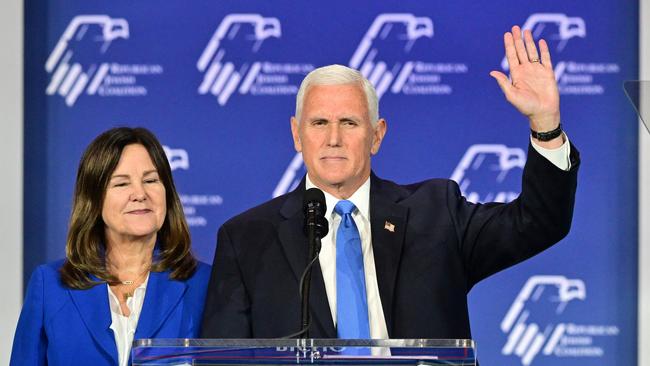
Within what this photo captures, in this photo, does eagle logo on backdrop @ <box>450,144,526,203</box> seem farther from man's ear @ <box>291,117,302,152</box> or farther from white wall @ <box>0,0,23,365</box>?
white wall @ <box>0,0,23,365</box>

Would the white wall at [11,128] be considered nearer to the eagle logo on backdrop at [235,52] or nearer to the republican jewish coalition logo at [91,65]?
the republican jewish coalition logo at [91,65]

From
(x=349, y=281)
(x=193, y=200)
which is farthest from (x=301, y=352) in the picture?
(x=193, y=200)

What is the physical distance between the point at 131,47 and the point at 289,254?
2.48 meters

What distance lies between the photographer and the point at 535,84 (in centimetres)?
339

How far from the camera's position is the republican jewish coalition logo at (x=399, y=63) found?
5699 millimetres

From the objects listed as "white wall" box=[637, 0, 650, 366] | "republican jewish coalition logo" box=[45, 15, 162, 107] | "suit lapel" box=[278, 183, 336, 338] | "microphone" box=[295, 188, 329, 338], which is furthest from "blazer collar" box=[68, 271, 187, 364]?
"white wall" box=[637, 0, 650, 366]

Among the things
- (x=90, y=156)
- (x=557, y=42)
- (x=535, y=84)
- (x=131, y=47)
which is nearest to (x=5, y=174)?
(x=131, y=47)

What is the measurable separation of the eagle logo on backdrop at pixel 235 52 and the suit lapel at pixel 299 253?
2.04m

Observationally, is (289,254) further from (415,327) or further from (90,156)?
(90,156)

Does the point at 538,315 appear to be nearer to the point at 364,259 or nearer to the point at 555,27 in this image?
the point at 555,27

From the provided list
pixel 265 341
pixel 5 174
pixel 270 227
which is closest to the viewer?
pixel 265 341

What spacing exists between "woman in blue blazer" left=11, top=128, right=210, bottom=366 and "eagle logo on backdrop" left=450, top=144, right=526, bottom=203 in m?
2.13

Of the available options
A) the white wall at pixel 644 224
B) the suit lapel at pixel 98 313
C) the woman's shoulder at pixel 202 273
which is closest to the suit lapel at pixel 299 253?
the woman's shoulder at pixel 202 273

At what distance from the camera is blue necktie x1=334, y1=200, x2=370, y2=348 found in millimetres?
3467
